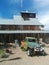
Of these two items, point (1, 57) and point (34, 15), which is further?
point (34, 15)

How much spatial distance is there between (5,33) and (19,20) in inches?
358

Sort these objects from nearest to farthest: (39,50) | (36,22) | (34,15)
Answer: (39,50)
(36,22)
(34,15)

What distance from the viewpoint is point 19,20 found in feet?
156

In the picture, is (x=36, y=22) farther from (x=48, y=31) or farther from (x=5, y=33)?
(x=5, y=33)

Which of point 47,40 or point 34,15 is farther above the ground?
point 34,15

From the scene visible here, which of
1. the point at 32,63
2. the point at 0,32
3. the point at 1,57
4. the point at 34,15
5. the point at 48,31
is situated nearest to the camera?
the point at 32,63

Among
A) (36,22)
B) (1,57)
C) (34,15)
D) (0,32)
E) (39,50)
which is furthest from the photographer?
(34,15)

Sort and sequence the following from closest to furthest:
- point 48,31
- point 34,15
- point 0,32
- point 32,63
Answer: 1. point 32,63
2. point 0,32
3. point 48,31
4. point 34,15

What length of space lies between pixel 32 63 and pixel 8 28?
2763 cm

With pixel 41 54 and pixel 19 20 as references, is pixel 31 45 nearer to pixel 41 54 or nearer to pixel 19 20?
pixel 41 54

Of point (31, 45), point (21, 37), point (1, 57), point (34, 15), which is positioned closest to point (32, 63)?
point (1, 57)

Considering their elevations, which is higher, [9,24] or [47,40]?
[9,24]

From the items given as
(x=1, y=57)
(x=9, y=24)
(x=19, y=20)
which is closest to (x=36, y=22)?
(x=19, y=20)

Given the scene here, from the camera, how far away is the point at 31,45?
2425 cm
